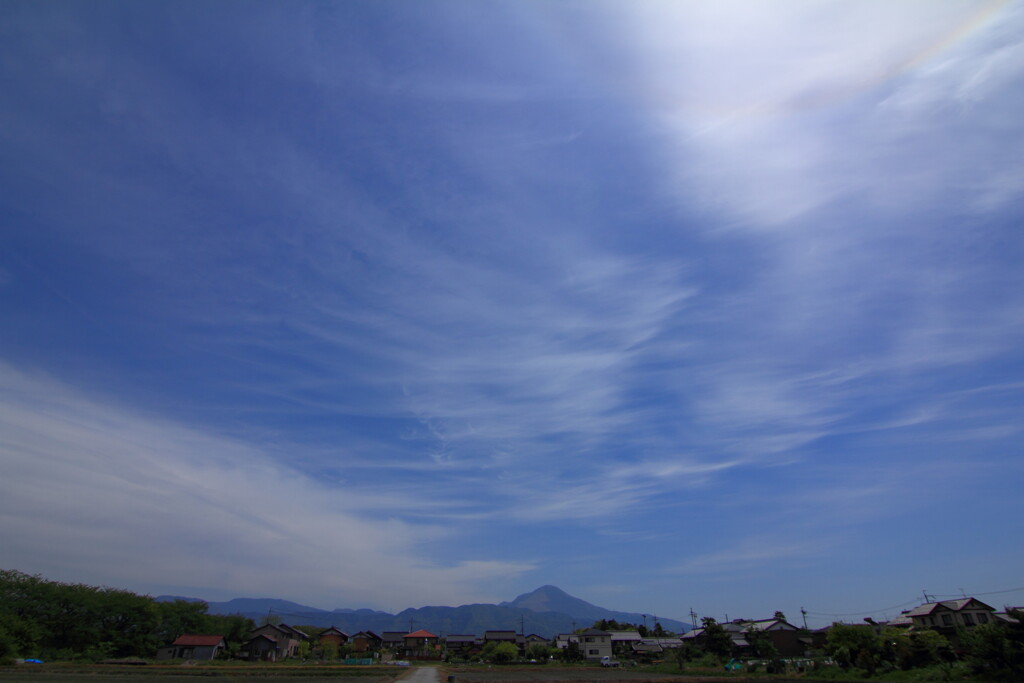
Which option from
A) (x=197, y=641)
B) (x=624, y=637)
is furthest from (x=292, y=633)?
(x=624, y=637)

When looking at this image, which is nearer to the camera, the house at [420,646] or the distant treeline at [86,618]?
the distant treeline at [86,618]

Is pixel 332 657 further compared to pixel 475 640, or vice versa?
pixel 475 640

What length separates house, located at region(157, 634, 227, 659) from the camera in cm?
6656

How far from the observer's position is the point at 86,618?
209ft

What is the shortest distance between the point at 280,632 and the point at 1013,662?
80.5 metres

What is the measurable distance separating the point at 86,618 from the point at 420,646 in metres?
50.5

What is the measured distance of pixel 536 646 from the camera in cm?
7838

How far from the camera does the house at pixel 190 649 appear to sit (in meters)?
66.6

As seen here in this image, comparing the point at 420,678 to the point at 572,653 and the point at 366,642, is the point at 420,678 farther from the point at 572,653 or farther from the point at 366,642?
the point at 366,642

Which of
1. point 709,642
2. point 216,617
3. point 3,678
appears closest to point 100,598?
point 216,617

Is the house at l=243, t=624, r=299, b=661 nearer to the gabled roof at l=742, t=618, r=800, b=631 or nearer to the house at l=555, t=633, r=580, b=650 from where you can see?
the house at l=555, t=633, r=580, b=650

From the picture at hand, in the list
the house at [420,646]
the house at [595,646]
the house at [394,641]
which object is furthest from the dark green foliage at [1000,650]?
the house at [394,641]

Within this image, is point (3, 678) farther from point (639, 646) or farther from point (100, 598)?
point (639, 646)

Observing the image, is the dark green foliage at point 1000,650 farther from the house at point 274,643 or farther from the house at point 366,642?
the house at point 366,642
